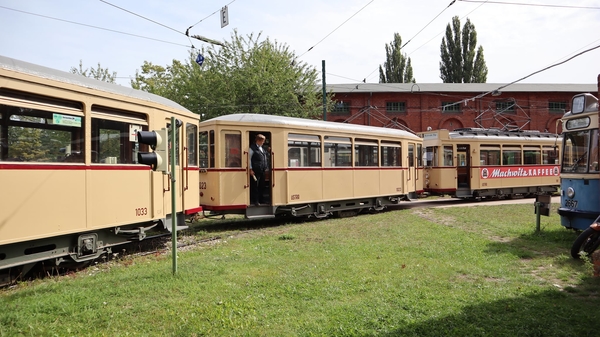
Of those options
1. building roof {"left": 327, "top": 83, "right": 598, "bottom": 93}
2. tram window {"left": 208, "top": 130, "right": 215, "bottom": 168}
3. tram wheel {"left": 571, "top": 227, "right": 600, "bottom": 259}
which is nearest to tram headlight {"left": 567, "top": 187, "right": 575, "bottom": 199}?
tram wheel {"left": 571, "top": 227, "right": 600, "bottom": 259}

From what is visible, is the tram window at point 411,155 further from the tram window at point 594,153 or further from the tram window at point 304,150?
the tram window at point 594,153

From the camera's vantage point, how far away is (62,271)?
6715mm

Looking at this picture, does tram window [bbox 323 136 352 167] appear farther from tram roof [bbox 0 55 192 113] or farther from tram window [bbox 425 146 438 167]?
tram window [bbox 425 146 438 167]

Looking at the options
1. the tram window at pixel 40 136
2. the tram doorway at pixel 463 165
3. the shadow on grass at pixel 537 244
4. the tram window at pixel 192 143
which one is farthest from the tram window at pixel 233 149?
the tram doorway at pixel 463 165

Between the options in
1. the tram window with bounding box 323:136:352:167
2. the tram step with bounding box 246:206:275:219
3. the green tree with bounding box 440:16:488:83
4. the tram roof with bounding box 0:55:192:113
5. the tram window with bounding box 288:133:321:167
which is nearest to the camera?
the tram roof with bounding box 0:55:192:113

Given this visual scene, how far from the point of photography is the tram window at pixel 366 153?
1317 cm

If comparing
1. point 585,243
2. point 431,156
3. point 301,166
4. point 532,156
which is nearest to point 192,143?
point 301,166

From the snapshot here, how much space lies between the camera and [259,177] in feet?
35.8

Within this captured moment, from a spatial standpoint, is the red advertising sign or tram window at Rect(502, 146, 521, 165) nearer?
the red advertising sign

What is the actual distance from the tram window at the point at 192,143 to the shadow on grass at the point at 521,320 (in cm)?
664

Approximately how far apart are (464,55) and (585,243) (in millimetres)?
36763

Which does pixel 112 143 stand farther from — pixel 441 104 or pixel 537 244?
pixel 441 104

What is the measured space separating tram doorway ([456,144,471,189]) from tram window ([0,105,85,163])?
605 inches

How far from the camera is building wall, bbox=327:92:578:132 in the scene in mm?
32969
